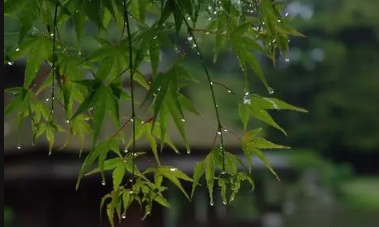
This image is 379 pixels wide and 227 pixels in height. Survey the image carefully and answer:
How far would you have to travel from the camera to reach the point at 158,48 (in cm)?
39

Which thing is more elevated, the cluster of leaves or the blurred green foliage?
the blurred green foliage

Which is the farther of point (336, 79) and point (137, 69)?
point (336, 79)

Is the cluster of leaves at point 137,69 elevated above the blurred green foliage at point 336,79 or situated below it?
below

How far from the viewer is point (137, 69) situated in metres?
0.41

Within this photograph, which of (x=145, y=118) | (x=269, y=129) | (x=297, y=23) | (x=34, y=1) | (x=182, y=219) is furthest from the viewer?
(x=297, y=23)

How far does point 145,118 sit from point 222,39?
87 millimetres

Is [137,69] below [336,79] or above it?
below

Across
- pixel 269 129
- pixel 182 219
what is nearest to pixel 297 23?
pixel 269 129

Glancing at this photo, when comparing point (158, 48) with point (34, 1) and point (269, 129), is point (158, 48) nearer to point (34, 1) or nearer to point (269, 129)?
point (34, 1)

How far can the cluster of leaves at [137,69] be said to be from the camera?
1.24 feet

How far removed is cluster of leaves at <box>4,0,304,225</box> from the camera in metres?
0.38

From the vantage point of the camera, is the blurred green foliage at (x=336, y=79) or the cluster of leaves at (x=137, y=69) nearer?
the cluster of leaves at (x=137, y=69)

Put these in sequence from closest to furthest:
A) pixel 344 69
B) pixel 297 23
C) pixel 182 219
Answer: pixel 182 219, pixel 297 23, pixel 344 69

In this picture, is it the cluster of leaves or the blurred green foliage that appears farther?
the blurred green foliage
